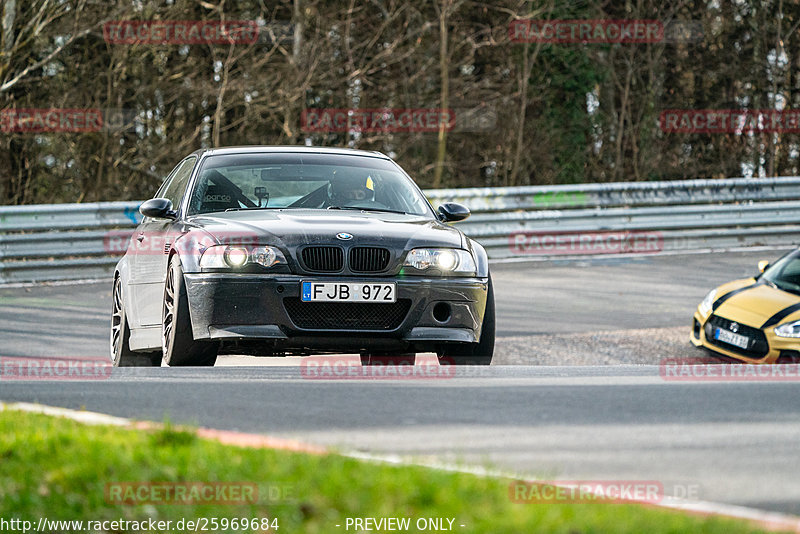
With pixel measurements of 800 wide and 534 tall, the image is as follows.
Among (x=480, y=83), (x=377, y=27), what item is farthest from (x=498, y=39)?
(x=377, y=27)

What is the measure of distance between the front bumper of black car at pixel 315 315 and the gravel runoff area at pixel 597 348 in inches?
200

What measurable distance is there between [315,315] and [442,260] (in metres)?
0.87

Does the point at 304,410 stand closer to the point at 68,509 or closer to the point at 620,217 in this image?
the point at 68,509

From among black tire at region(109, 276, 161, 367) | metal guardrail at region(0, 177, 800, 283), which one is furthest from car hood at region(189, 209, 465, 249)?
metal guardrail at region(0, 177, 800, 283)

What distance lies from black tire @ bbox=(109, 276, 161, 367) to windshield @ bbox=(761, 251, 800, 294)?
693 centimetres

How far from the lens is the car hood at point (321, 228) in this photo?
7945mm

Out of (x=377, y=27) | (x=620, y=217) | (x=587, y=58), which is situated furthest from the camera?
(x=587, y=58)

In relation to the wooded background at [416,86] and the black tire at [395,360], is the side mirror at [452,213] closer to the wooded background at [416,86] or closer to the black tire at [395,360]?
the black tire at [395,360]

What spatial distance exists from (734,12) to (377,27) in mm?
8615

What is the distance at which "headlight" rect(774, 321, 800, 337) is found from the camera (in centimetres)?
1261

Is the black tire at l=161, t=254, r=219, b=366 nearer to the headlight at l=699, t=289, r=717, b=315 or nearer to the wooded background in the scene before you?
the headlight at l=699, t=289, r=717, b=315

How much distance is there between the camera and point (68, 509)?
4.18m

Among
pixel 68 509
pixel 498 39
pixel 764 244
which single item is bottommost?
pixel 764 244

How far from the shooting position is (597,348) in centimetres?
1355
